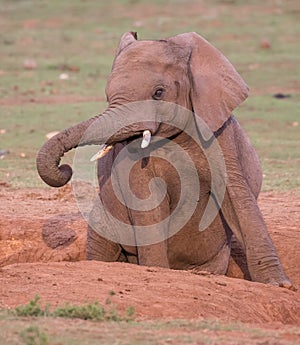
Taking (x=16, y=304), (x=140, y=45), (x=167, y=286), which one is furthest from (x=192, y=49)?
(x=16, y=304)

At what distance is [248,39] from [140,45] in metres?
13.1

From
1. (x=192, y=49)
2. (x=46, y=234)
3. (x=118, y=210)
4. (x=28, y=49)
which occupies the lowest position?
(x=28, y=49)

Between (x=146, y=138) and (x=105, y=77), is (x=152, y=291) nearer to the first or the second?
(x=146, y=138)

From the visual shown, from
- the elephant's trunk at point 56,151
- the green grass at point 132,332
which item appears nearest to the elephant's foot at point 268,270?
the elephant's trunk at point 56,151

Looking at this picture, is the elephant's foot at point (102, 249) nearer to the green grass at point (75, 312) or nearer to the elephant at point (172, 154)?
the elephant at point (172, 154)

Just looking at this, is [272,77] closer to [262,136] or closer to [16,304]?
[262,136]

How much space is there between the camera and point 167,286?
5.82m

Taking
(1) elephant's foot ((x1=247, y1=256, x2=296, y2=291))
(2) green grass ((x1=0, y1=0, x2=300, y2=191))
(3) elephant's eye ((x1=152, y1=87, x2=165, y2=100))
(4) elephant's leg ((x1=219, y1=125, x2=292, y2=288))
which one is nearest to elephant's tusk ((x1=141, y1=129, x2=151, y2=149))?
(3) elephant's eye ((x1=152, y1=87, x2=165, y2=100))

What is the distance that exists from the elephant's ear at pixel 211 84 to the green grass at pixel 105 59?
330 centimetres

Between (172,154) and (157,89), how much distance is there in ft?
1.44

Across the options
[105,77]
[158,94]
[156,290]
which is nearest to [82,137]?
[158,94]

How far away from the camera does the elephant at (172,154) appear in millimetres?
6230

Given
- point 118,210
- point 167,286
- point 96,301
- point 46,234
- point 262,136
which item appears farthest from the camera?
point 262,136

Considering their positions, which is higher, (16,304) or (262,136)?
(16,304)
